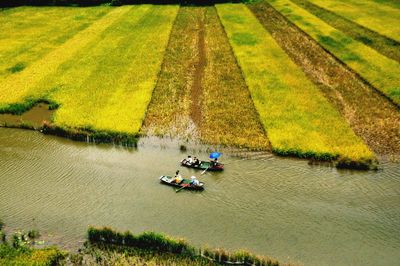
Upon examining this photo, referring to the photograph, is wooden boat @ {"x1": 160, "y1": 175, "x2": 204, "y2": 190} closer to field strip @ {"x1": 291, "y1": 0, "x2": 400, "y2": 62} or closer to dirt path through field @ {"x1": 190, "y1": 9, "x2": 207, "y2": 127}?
dirt path through field @ {"x1": 190, "y1": 9, "x2": 207, "y2": 127}

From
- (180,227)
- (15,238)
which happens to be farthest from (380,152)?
(15,238)

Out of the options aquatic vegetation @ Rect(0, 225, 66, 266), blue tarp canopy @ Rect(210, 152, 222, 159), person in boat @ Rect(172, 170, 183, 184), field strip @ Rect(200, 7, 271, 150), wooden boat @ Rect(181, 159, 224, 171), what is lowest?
aquatic vegetation @ Rect(0, 225, 66, 266)

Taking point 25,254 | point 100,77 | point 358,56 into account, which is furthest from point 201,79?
point 25,254

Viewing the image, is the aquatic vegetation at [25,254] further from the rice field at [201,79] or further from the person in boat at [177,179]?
the rice field at [201,79]

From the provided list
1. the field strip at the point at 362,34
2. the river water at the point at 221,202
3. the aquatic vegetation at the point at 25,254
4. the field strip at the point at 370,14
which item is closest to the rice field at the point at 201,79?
the field strip at the point at 370,14

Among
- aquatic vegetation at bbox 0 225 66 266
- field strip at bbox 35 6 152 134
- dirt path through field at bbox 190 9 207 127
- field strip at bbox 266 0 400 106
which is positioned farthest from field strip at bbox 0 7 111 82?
field strip at bbox 266 0 400 106

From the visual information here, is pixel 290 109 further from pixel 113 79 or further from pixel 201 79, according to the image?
pixel 113 79
